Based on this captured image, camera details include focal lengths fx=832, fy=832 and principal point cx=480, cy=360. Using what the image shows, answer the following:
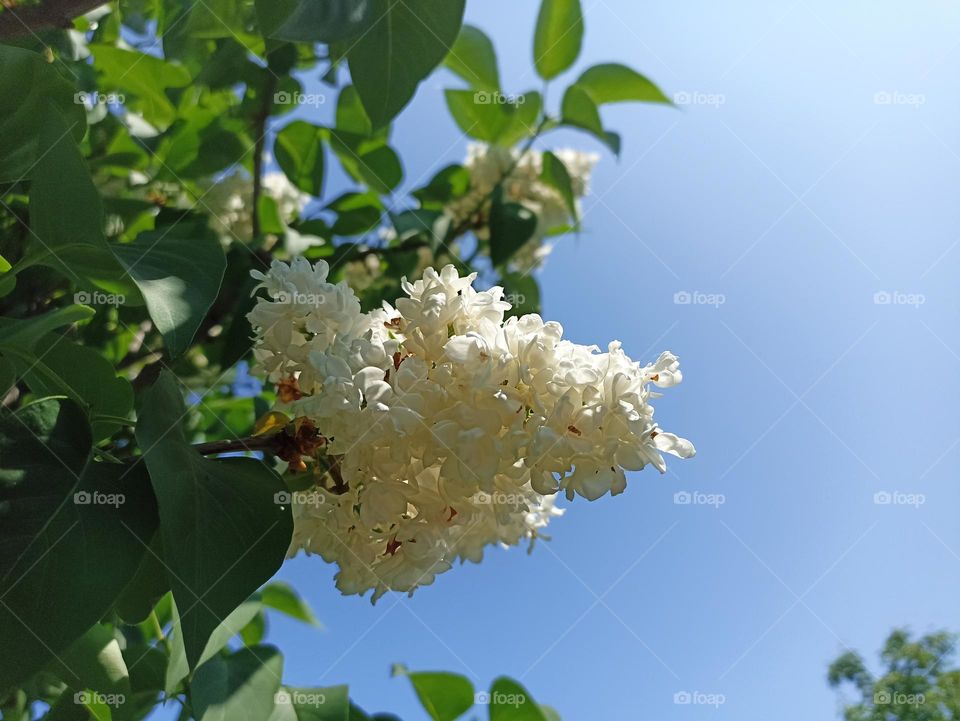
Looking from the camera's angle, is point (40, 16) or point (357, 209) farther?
point (357, 209)

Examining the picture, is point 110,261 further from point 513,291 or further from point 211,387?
point 513,291

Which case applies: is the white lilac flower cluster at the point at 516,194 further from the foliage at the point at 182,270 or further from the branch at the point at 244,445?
the branch at the point at 244,445

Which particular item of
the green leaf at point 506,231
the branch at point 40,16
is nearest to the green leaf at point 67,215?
the branch at point 40,16

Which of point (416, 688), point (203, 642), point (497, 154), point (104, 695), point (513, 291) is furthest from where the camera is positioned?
point (497, 154)

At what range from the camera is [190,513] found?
60cm

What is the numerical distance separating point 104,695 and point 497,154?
1.27 meters

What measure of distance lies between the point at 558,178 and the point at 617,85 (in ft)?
0.68

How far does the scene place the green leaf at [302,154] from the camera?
1468 millimetres

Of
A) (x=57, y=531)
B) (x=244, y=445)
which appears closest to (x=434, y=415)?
(x=244, y=445)

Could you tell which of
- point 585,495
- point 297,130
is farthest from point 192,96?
point 585,495

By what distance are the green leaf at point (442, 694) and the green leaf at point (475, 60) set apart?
1.07 meters

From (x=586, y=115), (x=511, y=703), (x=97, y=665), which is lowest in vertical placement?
(x=97, y=665)

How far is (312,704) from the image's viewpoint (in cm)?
88

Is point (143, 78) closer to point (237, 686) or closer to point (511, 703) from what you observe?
point (237, 686)
